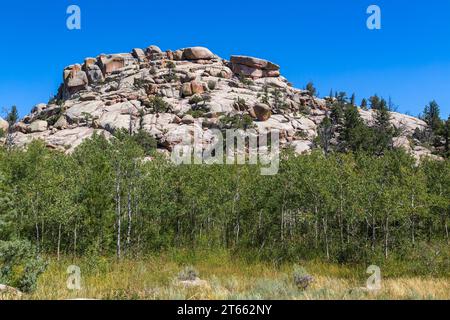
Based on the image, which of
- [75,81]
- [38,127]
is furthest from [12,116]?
[75,81]

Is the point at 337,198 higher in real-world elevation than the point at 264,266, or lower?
higher

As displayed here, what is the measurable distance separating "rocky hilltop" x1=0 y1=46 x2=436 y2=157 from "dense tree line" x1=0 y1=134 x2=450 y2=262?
1786 inches

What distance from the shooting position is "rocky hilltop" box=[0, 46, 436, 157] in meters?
86.5

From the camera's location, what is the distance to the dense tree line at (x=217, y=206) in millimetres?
22859

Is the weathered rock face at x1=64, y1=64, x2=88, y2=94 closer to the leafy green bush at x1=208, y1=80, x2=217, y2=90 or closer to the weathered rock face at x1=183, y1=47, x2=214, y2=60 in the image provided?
the weathered rock face at x1=183, y1=47, x2=214, y2=60

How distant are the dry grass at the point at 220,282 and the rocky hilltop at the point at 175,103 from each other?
5383cm

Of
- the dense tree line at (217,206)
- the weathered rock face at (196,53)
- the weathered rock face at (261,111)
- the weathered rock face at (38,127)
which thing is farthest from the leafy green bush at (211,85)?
the dense tree line at (217,206)

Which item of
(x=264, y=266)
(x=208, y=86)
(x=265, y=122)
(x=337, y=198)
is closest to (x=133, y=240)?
(x=264, y=266)

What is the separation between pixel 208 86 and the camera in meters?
112

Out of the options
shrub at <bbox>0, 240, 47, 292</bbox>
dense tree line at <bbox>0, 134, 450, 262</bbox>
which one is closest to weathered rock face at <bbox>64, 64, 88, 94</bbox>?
dense tree line at <bbox>0, 134, 450, 262</bbox>

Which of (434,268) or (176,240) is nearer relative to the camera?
(434,268)
